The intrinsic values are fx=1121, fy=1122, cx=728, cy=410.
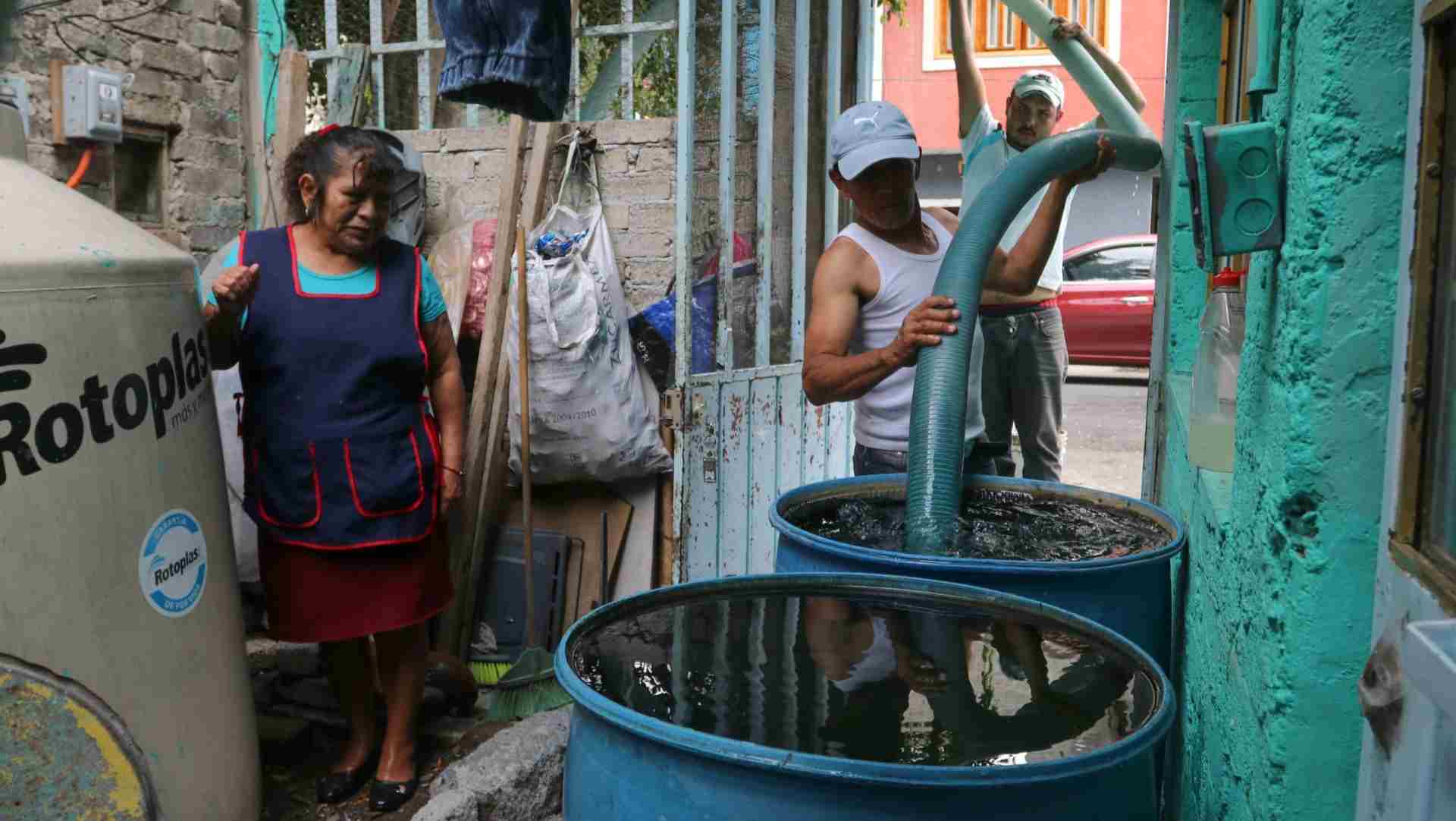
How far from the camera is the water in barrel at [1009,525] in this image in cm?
194

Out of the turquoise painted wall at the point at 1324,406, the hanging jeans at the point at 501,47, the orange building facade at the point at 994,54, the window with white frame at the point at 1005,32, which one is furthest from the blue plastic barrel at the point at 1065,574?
the window with white frame at the point at 1005,32

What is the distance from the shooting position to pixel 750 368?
4.13 metres

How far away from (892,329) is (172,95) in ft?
10.2

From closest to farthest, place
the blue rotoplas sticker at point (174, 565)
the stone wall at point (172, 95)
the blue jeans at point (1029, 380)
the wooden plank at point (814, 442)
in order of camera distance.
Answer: the blue rotoplas sticker at point (174, 565) → the stone wall at point (172, 95) → the blue jeans at point (1029, 380) → the wooden plank at point (814, 442)

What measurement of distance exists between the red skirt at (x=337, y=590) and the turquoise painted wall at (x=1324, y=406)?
2160mm

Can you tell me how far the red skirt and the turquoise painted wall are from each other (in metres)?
2.16

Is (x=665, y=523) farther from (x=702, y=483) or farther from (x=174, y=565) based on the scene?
(x=174, y=565)

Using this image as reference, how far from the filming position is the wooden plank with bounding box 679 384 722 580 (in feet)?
12.4

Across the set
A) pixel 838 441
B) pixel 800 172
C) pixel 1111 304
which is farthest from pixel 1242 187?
pixel 1111 304

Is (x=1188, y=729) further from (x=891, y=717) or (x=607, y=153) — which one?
(x=607, y=153)

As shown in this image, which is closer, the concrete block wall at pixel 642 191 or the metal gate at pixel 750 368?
the metal gate at pixel 750 368

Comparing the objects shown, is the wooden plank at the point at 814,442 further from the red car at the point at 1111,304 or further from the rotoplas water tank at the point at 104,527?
the red car at the point at 1111,304

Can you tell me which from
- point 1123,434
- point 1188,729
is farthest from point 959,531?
point 1123,434

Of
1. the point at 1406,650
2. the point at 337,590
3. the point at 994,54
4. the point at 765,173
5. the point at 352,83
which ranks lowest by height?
Result: the point at 337,590
